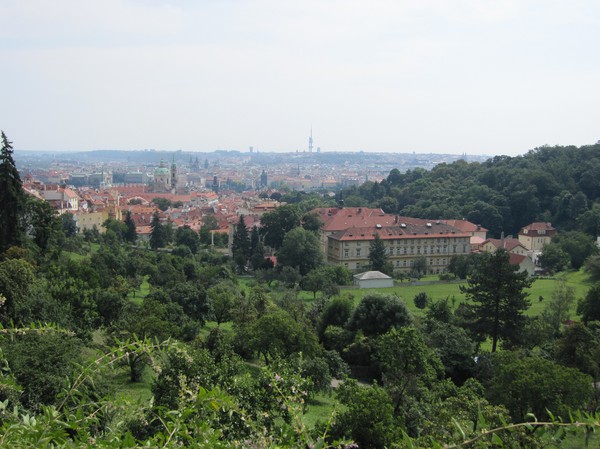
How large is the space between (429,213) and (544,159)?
73.1 feet

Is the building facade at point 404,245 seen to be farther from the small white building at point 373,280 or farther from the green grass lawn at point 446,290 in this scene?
the small white building at point 373,280

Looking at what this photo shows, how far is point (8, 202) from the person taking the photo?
23562 mm

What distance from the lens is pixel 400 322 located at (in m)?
23.4

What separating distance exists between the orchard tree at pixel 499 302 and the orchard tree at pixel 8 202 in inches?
696

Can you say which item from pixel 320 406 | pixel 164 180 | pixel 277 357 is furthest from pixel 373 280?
pixel 164 180

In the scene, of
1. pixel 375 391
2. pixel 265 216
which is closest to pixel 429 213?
pixel 265 216

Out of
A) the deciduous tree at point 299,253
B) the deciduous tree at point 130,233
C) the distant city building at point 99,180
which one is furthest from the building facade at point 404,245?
the distant city building at point 99,180

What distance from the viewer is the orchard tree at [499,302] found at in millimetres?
24547

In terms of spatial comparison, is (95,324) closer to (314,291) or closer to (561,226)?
(314,291)

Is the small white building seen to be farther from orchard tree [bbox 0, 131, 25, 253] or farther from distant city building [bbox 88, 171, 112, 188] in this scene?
distant city building [bbox 88, 171, 112, 188]

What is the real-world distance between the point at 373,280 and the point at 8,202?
24.6 metres

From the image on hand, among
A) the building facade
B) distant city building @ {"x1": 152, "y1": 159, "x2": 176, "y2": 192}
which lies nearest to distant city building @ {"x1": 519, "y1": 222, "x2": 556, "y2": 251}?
the building facade

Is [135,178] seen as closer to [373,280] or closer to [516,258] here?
[373,280]

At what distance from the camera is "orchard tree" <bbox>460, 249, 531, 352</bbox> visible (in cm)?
2455
